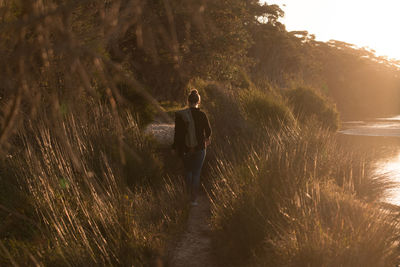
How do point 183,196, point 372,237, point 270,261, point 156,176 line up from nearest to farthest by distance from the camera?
point 372,237 < point 270,261 < point 183,196 < point 156,176

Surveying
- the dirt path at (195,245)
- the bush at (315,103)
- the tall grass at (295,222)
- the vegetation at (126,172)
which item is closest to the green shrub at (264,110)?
the vegetation at (126,172)

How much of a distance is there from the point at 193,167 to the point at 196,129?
0.59 m

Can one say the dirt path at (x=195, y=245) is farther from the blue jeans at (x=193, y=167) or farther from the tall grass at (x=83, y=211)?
the blue jeans at (x=193, y=167)

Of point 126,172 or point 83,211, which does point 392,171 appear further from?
point 83,211

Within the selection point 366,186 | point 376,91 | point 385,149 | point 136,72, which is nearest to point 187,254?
point 366,186

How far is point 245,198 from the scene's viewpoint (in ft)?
12.9

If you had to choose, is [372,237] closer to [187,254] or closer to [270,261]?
[270,261]

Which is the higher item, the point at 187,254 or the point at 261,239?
the point at 261,239

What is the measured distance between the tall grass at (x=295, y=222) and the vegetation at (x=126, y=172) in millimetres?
15

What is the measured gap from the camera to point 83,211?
260cm

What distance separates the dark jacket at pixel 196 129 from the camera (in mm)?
5074

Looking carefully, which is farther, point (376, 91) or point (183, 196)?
point (376, 91)

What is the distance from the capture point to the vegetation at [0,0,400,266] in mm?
986

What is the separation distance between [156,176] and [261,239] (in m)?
2.39
